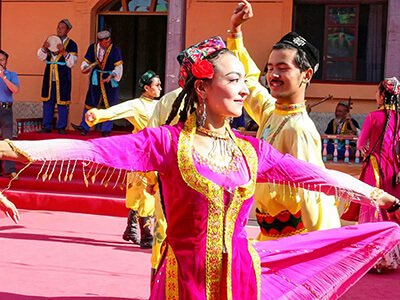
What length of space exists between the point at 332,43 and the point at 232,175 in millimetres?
10705

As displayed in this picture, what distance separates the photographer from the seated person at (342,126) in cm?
1178

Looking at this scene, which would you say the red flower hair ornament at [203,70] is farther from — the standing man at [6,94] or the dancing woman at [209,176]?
the standing man at [6,94]

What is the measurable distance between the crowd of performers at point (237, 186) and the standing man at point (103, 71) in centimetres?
879

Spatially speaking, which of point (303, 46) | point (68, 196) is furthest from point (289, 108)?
point (68, 196)

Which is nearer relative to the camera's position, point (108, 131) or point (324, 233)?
point (324, 233)

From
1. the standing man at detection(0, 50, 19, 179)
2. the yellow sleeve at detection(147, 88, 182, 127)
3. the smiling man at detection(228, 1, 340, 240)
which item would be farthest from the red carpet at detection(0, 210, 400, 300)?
the smiling man at detection(228, 1, 340, 240)

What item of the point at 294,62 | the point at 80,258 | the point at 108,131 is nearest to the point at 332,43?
the point at 108,131

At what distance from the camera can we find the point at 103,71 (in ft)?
42.7

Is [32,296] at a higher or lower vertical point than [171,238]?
lower

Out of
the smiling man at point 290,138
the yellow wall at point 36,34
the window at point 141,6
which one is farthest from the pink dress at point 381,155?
the yellow wall at point 36,34

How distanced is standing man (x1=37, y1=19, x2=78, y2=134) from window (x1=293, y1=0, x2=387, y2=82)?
3993 mm

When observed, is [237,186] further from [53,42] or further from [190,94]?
[53,42]

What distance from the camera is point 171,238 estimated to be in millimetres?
3172

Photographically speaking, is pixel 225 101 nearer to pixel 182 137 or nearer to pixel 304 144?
pixel 182 137
